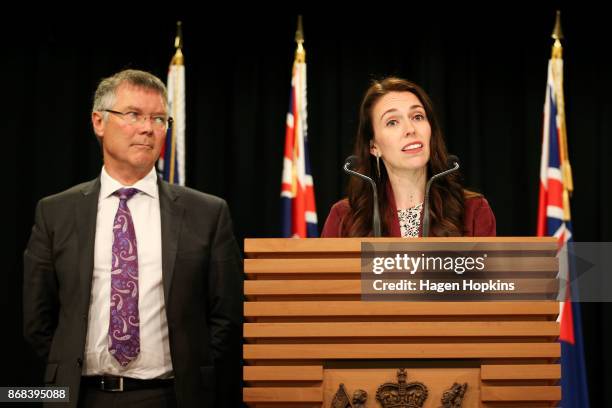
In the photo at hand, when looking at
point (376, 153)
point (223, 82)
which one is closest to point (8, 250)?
point (223, 82)

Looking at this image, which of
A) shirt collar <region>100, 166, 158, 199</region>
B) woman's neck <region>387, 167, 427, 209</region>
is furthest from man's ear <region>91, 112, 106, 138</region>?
woman's neck <region>387, 167, 427, 209</region>

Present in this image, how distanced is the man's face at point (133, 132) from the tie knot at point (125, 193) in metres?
0.08

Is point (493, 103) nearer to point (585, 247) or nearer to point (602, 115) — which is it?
point (602, 115)

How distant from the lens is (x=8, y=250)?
4793mm

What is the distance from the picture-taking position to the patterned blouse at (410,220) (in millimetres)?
2492

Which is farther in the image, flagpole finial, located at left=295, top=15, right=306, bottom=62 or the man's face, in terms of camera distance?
flagpole finial, located at left=295, top=15, right=306, bottom=62

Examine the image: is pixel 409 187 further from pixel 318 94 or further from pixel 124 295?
pixel 318 94

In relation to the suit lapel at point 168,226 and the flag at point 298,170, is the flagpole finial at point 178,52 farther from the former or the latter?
the suit lapel at point 168,226

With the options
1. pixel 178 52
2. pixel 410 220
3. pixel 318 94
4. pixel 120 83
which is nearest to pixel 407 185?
pixel 410 220

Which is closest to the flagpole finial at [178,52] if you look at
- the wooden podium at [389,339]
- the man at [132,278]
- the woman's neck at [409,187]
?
the man at [132,278]

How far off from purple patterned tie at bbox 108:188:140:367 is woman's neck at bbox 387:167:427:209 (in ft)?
Answer: 2.84

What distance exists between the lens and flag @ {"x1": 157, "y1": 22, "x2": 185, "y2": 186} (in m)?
4.56

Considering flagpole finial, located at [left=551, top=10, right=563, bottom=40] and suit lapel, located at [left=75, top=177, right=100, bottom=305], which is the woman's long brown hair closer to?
suit lapel, located at [left=75, top=177, right=100, bottom=305]

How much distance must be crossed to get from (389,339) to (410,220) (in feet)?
2.49
